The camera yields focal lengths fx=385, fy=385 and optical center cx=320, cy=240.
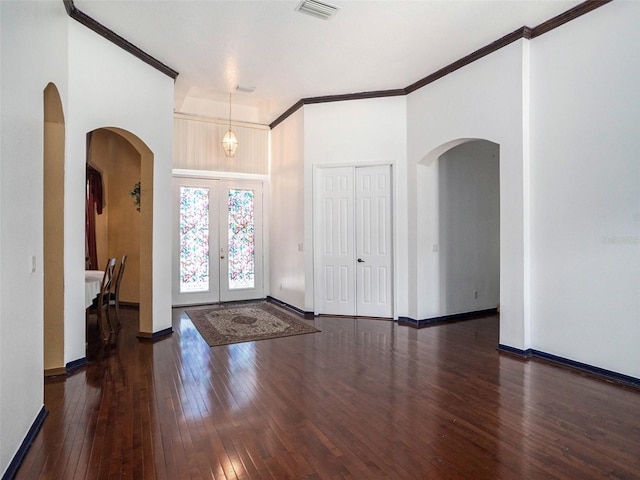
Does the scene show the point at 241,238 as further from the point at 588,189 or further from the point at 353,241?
the point at 588,189

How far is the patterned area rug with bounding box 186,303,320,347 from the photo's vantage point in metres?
4.88

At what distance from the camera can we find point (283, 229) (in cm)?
698

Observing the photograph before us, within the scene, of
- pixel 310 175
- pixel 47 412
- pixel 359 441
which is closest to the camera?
→ pixel 359 441

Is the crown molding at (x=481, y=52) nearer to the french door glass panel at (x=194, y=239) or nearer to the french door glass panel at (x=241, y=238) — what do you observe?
the french door glass panel at (x=241, y=238)

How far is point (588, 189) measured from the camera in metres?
3.61

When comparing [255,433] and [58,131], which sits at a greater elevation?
[58,131]

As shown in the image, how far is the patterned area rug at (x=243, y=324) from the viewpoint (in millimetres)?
4879

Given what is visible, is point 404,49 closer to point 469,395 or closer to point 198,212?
point 469,395

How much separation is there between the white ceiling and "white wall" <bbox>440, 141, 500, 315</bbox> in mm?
1608

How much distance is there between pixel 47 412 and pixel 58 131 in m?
2.43

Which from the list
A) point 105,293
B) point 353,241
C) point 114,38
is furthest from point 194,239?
point 114,38

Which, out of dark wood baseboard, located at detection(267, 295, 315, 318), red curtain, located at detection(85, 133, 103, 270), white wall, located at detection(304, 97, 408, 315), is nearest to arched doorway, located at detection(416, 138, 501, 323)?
white wall, located at detection(304, 97, 408, 315)

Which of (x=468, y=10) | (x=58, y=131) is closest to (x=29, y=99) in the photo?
(x=58, y=131)

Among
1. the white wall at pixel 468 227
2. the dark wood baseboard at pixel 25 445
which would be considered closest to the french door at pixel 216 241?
the white wall at pixel 468 227
